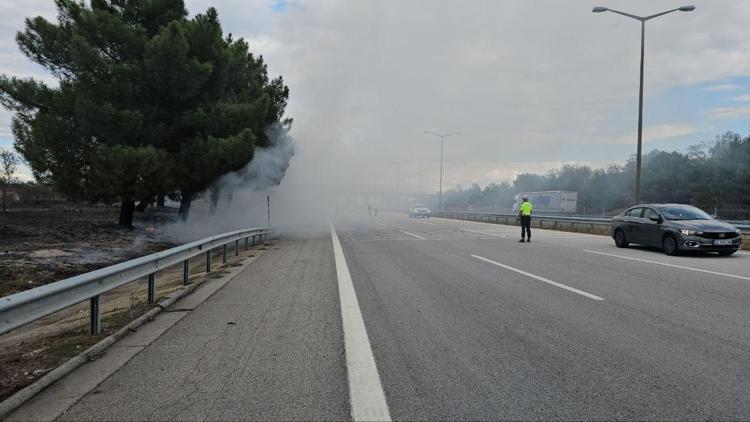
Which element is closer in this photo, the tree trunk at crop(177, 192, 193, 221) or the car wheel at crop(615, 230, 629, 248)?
the car wheel at crop(615, 230, 629, 248)

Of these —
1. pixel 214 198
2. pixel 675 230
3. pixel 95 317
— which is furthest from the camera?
pixel 214 198

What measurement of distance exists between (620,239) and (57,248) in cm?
1625

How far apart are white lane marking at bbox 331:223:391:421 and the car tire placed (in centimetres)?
1062

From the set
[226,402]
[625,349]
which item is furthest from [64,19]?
[625,349]

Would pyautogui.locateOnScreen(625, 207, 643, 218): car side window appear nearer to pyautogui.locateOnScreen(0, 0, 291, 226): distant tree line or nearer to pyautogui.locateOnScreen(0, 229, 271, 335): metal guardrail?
pyautogui.locateOnScreen(0, 229, 271, 335): metal guardrail

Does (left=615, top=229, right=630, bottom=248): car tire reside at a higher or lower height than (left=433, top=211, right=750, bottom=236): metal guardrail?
lower

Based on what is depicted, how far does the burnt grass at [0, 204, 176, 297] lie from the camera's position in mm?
10305

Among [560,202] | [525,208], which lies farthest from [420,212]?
[525,208]

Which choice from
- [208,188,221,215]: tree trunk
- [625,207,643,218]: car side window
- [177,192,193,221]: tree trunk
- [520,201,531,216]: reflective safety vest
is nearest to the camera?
[625,207,643,218]: car side window

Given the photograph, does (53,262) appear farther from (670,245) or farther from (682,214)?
(682,214)

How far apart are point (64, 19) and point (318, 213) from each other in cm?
2276

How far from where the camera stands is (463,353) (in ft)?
13.3

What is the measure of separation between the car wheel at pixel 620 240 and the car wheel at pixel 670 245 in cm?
162

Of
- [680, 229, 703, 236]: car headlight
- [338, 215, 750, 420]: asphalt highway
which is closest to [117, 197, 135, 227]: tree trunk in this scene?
[338, 215, 750, 420]: asphalt highway
